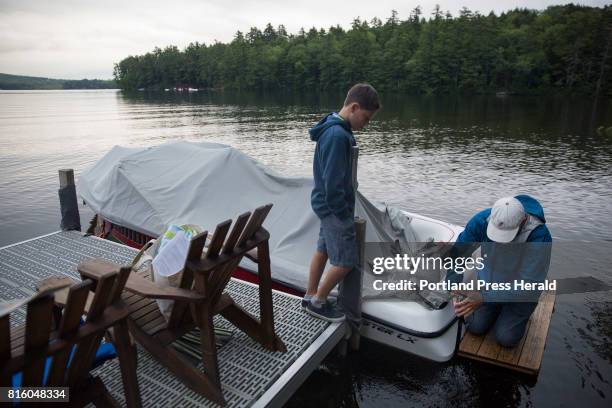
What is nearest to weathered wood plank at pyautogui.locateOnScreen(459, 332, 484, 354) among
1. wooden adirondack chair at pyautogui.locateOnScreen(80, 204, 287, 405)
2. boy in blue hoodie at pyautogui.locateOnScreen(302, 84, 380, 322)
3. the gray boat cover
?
the gray boat cover

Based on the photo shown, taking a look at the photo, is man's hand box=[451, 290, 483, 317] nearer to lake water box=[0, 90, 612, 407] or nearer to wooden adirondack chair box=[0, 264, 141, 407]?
lake water box=[0, 90, 612, 407]

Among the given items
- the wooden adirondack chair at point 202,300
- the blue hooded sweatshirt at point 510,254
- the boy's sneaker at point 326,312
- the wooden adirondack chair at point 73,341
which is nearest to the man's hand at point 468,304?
the blue hooded sweatshirt at point 510,254

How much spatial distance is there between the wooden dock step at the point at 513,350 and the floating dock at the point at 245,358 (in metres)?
1.57

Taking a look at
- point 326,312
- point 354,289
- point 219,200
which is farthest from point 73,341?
point 219,200

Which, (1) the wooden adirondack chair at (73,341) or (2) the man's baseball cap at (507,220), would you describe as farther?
(2) the man's baseball cap at (507,220)

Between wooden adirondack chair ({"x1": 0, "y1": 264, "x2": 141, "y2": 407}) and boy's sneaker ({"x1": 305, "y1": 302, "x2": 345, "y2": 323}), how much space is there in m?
2.16

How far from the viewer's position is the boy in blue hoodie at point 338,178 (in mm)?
3859

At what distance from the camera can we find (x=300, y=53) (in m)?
98.2

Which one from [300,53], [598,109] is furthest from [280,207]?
[300,53]

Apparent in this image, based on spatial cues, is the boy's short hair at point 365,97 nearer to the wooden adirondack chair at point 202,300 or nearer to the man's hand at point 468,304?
the wooden adirondack chair at point 202,300

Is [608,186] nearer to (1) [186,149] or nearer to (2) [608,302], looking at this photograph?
(2) [608,302]

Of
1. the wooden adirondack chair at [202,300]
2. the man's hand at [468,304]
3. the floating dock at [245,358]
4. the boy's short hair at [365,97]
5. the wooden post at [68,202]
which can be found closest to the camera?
the wooden adirondack chair at [202,300]

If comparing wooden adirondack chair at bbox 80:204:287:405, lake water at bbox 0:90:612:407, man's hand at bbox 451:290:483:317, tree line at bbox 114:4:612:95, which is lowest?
lake water at bbox 0:90:612:407

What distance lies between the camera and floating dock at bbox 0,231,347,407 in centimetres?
363
